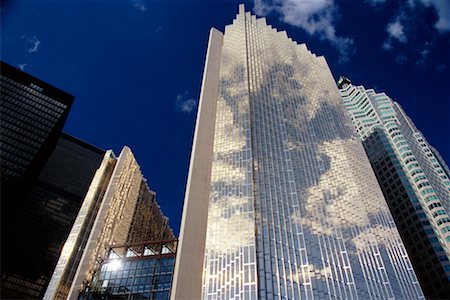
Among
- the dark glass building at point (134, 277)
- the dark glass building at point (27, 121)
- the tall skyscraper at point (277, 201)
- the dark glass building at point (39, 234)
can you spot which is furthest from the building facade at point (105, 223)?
the dark glass building at point (39, 234)

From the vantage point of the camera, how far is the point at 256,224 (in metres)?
75.6

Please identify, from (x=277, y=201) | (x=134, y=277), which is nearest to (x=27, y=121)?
(x=134, y=277)

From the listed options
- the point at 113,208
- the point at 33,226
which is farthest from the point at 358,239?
the point at 33,226

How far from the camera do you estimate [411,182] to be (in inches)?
4530

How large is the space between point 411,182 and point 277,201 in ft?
190

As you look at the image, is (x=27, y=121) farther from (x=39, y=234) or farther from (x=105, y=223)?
(x=39, y=234)

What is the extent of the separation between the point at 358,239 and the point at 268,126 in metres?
37.7

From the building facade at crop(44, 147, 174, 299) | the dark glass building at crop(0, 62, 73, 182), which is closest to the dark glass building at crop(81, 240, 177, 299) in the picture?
the building facade at crop(44, 147, 174, 299)

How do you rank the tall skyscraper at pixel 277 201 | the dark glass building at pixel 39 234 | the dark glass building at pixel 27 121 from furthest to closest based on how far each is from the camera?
the dark glass building at pixel 39 234 → the dark glass building at pixel 27 121 → the tall skyscraper at pixel 277 201

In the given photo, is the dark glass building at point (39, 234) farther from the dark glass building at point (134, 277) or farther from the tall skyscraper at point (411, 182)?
the tall skyscraper at point (411, 182)

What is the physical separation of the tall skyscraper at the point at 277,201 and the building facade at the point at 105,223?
28750 millimetres

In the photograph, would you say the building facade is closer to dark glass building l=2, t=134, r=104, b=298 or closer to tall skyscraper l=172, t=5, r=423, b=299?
tall skyscraper l=172, t=5, r=423, b=299

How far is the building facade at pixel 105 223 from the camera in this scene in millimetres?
88062

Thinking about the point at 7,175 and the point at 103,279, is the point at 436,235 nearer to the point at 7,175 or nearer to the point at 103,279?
the point at 103,279
